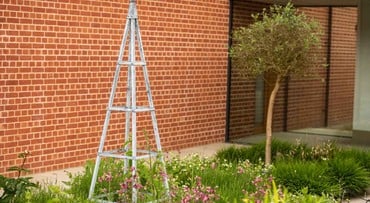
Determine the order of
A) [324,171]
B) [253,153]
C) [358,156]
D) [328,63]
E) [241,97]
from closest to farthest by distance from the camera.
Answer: [324,171]
[358,156]
[253,153]
[241,97]
[328,63]

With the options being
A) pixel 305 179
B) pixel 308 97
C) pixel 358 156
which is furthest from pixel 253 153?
pixel 308 97

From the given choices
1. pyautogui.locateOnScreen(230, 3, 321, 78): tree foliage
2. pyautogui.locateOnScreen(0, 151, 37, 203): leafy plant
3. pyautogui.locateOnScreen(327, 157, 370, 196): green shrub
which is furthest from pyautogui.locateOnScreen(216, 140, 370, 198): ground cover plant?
pyautogui.locateOnScreen(0, 151, 37, 203): leafy plant

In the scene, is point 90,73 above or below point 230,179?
above

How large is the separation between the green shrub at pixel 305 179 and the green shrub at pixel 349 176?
0.52 feet

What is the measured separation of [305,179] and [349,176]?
73cm

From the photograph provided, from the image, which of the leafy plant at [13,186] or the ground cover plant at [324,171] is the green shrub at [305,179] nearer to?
the ground cover plant at [324,171]

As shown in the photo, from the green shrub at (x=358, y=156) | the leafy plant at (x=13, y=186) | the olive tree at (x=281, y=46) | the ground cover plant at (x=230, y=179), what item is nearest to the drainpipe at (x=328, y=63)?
the green shrub at (x=358, y=156)

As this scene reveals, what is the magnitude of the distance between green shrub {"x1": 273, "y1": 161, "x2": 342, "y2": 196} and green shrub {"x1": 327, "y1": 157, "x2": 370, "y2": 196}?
159 millimetres

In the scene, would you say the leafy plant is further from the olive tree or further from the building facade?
the olive tree

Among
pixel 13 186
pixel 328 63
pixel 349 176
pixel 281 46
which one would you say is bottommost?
pixel 349 176

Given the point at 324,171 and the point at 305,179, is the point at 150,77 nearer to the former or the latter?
the point at 324,171

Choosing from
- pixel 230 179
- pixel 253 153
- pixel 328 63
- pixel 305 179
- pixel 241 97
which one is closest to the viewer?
pixel 230 179

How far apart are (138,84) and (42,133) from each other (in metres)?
2.28

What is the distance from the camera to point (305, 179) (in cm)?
817
